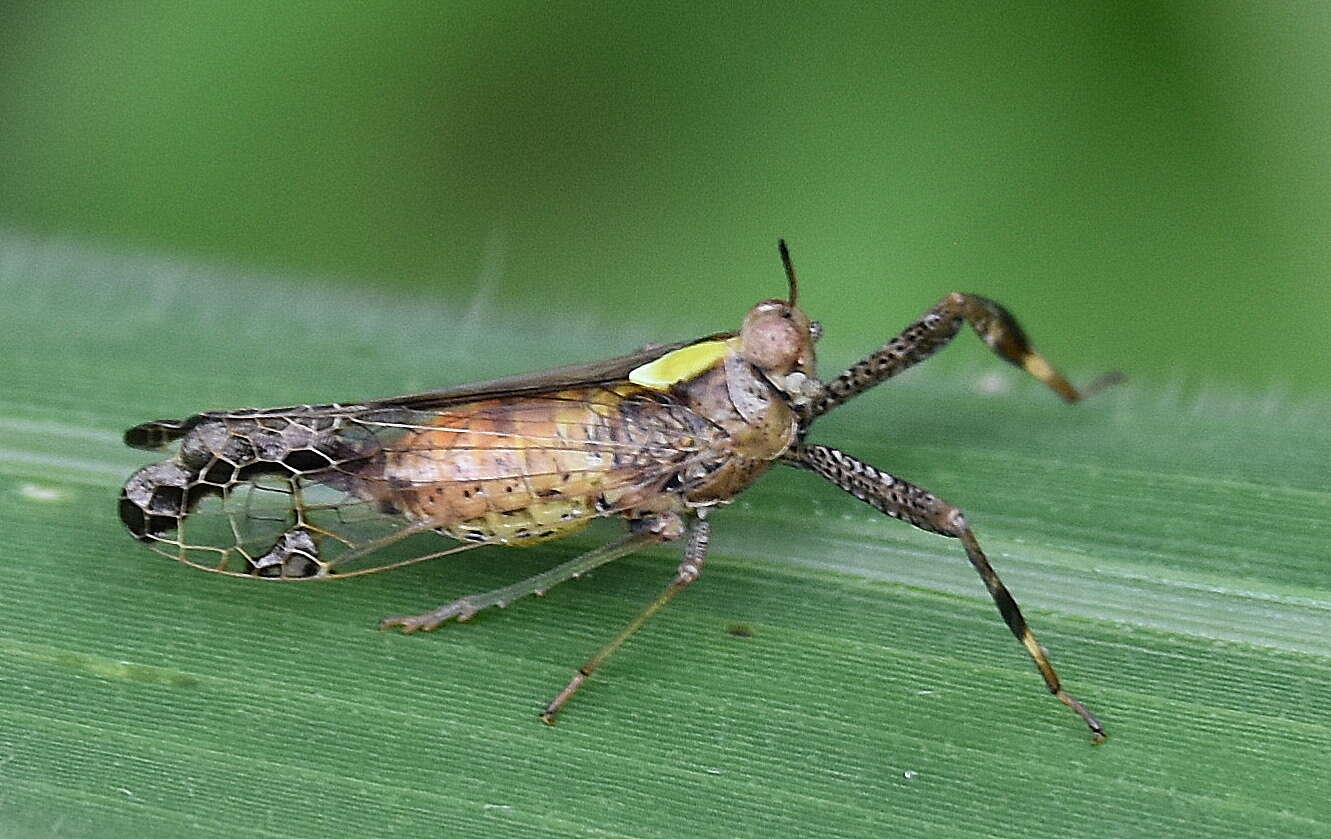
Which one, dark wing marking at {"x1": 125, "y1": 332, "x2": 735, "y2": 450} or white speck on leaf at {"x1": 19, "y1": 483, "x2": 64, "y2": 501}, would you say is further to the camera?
white speck on leaf at {"x1": 19, "y1": 483, "x2": 64, "y2": 501}

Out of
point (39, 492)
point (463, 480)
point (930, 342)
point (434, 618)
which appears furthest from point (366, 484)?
point (930, 342)

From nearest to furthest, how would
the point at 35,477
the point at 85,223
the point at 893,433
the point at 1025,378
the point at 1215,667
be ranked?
the point at 1215,667 → the point at 35,477 → the point at 893,433 → the point at 1025,378 → the point at 85,223

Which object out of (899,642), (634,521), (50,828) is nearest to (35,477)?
(50,828)

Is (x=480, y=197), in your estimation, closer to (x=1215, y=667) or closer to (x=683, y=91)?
(x=683, y=91)

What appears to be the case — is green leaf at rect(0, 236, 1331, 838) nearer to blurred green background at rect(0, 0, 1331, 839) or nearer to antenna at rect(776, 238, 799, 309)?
blurred green background at rect(0, 0, 1331, 839)

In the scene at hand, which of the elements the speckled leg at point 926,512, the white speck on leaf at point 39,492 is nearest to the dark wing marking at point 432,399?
the white speck on leaf at point 39,492

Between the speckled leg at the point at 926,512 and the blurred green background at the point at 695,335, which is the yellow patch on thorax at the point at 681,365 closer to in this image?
the speckled leg at the point at 926,512

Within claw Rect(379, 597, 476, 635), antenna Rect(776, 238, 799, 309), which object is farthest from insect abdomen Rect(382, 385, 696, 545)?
antenna Rect(776, 238, 799, 309)

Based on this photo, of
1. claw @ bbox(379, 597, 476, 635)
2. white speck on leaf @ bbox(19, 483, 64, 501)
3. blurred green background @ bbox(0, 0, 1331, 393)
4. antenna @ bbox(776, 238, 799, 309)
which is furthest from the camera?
blurred green background @ bbox(0, 0, 1331, 393)
